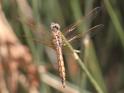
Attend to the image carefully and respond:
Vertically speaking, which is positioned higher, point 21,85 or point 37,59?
point 37,59

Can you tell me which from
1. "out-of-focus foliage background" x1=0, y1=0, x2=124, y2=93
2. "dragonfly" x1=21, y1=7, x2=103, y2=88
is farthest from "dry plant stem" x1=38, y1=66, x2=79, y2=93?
"dragonfly" x1=21, y1=7, x2=103, y2=88

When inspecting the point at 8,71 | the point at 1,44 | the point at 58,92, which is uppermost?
the point at 1,44

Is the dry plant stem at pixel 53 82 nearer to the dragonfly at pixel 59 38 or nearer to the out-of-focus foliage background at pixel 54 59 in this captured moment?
the out-of-focus foliage background at pixel 54 59

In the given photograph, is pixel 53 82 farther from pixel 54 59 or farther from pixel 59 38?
pixel 59 38

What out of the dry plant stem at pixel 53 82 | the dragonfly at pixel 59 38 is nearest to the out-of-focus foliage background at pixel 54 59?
the dry plant stem at pixel 53 82

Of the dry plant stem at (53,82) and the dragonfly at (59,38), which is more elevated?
the dragonfly at (59,38)

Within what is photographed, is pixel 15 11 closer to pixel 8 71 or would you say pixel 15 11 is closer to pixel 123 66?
pixel 8 71

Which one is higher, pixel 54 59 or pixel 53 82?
pixel 54 59

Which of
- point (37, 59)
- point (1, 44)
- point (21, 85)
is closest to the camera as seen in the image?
point (37, 59)

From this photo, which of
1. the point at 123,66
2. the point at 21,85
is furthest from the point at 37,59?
the point at 123,66

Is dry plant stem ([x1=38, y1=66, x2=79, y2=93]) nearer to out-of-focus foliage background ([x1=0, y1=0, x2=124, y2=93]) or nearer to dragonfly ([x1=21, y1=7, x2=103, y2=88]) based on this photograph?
out-of-focus foliage background ([x1=0, y1=0, x2=124, y2=93])

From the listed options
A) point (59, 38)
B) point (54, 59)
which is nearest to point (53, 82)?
point (54, 59)
